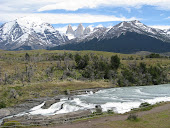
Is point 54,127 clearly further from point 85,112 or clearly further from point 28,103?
point 28,103

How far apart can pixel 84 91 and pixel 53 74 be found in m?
39.5

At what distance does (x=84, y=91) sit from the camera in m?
96.4

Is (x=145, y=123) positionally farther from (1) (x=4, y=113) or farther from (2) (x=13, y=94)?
(2) (x=13, y=94)

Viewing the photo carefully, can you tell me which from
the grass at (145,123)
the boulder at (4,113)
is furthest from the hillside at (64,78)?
the grass at (145,123)

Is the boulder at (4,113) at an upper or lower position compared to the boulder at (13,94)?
lower

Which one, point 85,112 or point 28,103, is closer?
point 85,112

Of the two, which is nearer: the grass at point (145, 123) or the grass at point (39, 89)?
the grass at point (145, 123)

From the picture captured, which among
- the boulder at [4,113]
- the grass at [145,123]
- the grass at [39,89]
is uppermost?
the grass at [145,123]

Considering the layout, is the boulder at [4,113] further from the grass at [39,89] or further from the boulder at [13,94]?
the boulder at [13,94]

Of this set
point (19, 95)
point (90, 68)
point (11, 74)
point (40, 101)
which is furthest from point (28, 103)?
point (90, 68)

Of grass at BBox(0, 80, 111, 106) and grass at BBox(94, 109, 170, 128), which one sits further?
grass at BBox(0, 80, 111, 106)

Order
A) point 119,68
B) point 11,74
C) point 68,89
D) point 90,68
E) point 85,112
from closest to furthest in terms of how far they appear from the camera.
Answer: point 85,112 → point 68,89 → point 11,74 → point 90,68 → point 119,68

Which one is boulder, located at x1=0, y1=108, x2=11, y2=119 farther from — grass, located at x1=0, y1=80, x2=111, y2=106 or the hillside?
the hillside

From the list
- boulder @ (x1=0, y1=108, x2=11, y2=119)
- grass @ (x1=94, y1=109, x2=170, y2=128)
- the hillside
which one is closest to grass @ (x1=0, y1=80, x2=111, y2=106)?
the hillside
